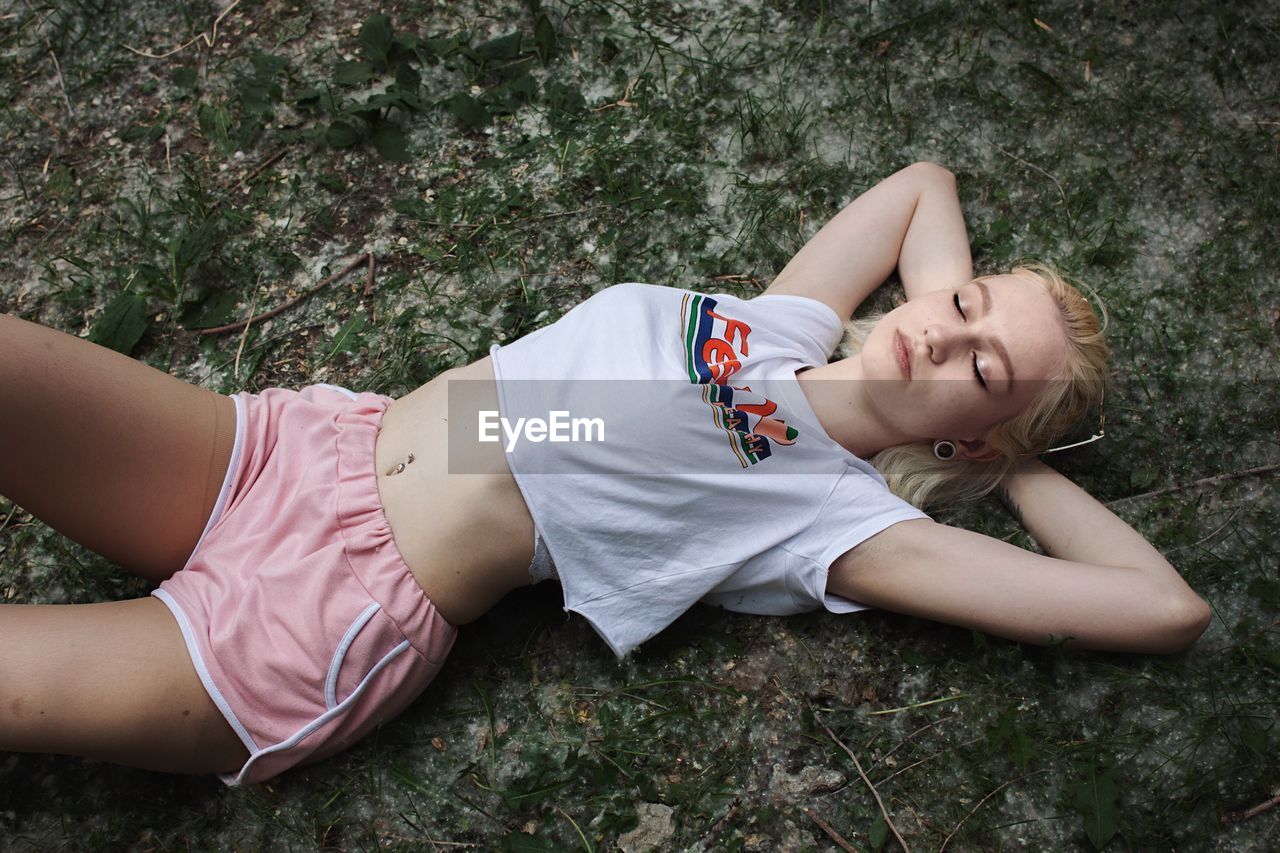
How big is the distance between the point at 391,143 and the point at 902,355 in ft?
6.73

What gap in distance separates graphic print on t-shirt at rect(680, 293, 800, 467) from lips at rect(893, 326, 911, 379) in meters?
0.33

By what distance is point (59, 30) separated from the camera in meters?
3.90

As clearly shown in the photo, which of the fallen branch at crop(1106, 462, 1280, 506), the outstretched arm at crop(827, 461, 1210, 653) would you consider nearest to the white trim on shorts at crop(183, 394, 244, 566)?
the outstretched arm at crop(827, 461, 1210, 653)

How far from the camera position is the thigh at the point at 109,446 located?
2.23 meters

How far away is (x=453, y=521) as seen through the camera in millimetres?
2438

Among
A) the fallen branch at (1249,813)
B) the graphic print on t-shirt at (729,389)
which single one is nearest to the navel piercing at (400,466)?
the graphic print on t-shirt at (729,389)

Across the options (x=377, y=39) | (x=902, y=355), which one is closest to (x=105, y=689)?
(x=902, y=355)

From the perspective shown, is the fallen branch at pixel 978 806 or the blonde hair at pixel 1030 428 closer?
the fallen branch at pixel 978 806

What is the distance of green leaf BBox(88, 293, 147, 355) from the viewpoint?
321cm

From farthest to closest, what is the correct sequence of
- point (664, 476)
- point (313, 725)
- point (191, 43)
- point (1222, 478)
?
point (191, 43)
point (1222, 478)
point (664, 476)
point (313, 725)

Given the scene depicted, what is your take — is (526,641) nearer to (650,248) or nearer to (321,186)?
(650,248)

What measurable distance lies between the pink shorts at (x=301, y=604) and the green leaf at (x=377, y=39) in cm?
172

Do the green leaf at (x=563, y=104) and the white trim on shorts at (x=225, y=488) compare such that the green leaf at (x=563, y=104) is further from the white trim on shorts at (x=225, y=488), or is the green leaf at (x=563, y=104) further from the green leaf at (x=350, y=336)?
the white trim on shorts at (x=225, y=488)

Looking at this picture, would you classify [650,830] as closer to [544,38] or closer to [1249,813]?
[1249,813]
